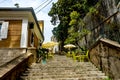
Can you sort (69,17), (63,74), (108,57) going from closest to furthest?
(108,57) < (63,74) < (69,17)

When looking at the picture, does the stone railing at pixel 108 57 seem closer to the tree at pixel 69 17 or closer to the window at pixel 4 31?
the window at pixel 4 31

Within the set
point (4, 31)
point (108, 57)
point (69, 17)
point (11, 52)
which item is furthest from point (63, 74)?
point (69, 17)

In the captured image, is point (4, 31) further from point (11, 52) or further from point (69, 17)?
point (69, 17)

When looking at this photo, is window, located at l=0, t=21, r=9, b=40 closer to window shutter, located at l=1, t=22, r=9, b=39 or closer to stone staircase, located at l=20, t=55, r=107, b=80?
window shutter, located at l=1, t=22, r=9, b=39

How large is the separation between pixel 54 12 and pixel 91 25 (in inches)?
414

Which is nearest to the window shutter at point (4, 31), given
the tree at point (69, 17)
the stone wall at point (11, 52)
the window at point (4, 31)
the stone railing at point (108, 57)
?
the window at point (4, 31)

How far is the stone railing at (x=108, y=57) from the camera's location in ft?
21.2

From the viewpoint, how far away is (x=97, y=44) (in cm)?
860

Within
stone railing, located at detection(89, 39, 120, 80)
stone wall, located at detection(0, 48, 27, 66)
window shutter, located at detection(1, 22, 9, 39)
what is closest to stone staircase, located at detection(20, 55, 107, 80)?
stone railing, located at detection(89, 39, 120, 80)

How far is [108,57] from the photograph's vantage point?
729 cm

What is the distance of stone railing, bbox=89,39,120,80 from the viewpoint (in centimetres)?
646

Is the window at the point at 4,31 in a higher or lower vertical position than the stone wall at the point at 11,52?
higher

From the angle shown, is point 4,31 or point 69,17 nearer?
point 4,31

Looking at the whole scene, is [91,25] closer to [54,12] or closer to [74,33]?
[74,33]
